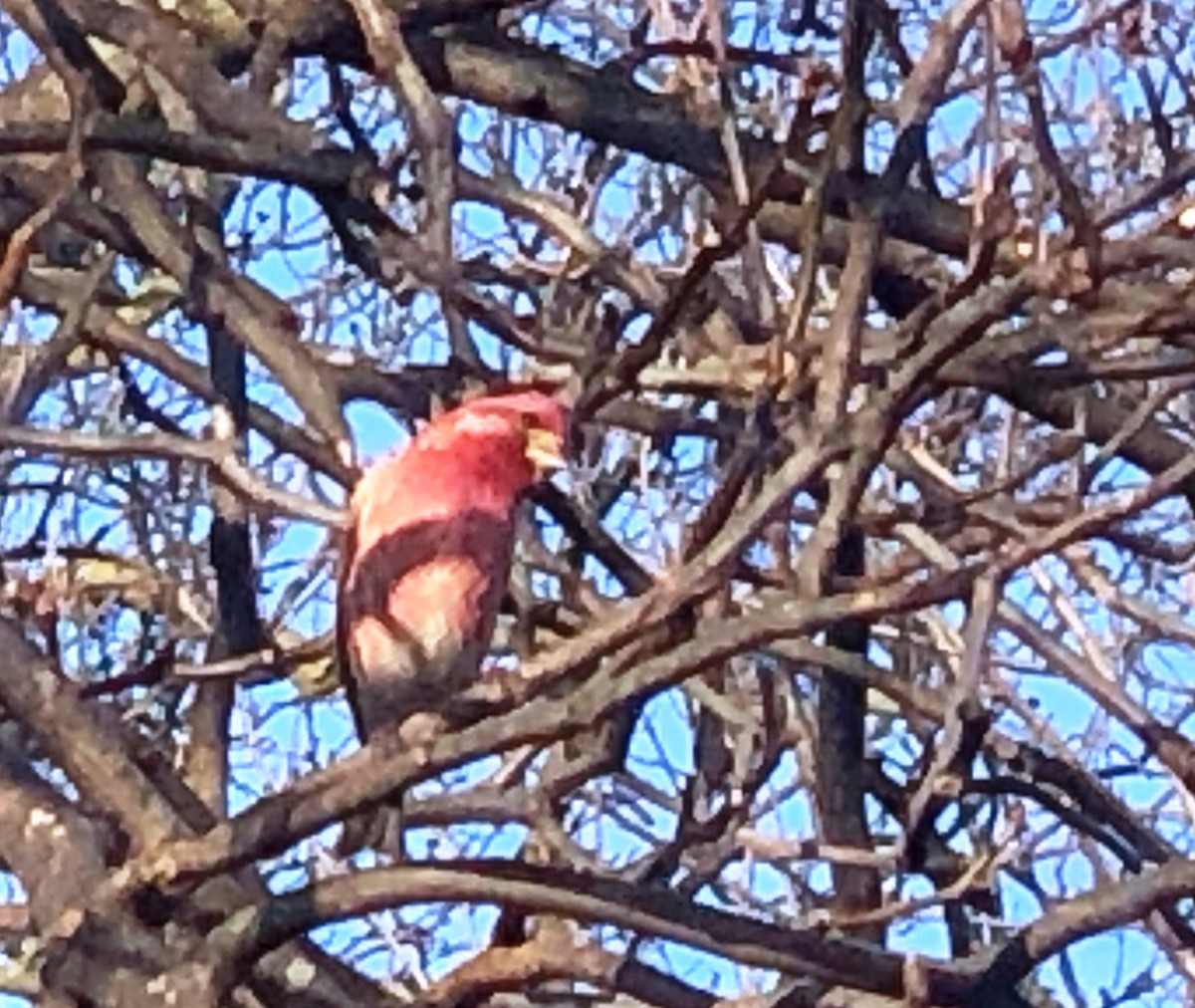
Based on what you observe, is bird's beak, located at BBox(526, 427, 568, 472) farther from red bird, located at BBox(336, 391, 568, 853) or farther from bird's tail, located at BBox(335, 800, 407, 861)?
bird's tail, located at BBox(335, 800, 407, 861)

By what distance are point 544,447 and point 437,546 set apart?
233 mm

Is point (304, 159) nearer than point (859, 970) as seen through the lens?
No

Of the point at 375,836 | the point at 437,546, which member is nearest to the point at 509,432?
the point at 437,546

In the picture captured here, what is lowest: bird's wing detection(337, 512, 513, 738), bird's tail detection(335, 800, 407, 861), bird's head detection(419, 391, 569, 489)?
bird's tail detection(335, 800, 407, 861)

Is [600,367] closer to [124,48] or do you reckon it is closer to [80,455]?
[80,455]

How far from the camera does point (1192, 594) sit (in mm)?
4941

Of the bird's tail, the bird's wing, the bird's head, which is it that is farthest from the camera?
the bird's wing

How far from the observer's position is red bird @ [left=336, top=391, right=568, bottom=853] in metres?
3.56

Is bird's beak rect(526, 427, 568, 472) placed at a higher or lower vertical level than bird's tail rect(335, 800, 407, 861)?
higher

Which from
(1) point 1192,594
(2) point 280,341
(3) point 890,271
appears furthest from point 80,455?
(1) point 1192,594

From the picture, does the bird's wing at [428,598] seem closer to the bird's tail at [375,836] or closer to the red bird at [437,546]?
the red bird at [437,546]

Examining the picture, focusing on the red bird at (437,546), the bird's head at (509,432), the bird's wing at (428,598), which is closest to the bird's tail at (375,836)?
the red bird at (437,546)

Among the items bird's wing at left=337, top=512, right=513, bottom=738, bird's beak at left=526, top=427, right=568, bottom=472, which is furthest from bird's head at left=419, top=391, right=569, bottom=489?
bird's wing at left=337, top=512, right=513, bottom=738

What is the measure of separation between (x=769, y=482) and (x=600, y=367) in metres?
0.34
